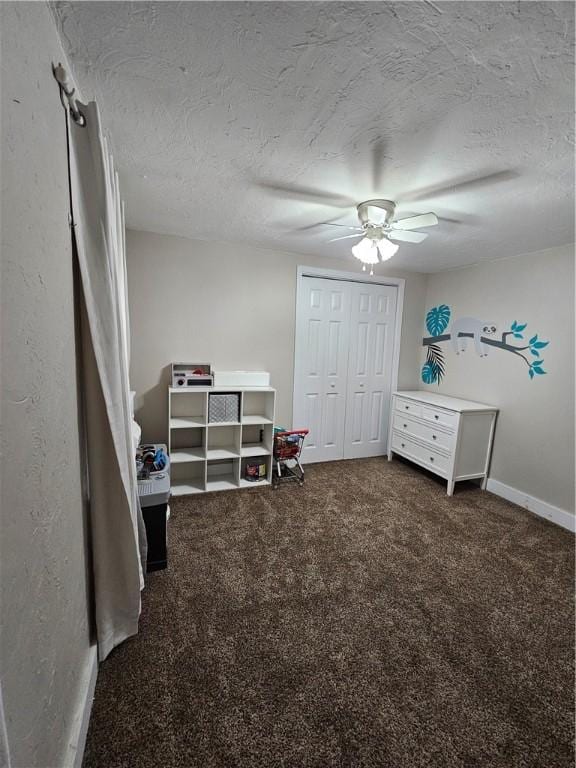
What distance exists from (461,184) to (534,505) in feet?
8.80

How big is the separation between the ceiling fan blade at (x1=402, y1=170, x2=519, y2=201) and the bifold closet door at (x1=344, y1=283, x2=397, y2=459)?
1.76 metres

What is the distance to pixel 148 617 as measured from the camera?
165 cm

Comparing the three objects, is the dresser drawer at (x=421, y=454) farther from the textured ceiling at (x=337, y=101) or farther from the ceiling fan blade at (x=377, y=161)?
the ceiling fan blade at (x=377, y=161)

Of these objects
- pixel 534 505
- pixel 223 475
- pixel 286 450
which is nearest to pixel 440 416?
pixel 534 505

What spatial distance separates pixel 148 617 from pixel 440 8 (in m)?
2.53

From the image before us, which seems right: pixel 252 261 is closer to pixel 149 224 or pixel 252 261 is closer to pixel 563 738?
pixel 149 224

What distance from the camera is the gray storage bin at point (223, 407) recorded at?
9.63 feet

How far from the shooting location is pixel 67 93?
1.00m

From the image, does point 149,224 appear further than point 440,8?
Yes

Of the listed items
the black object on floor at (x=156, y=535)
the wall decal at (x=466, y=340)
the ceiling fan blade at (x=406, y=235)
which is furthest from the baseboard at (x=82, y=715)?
the wall decal at (x=466, y=340)

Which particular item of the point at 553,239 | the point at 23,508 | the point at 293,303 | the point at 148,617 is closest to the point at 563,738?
the point at 148,617

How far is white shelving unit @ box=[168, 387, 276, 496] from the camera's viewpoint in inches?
116

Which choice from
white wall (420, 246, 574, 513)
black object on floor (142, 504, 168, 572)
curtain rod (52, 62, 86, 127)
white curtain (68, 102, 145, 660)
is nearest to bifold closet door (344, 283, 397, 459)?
white wall (420, 246, 574, 513)

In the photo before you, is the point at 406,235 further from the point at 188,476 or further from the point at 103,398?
the point at 188,476
